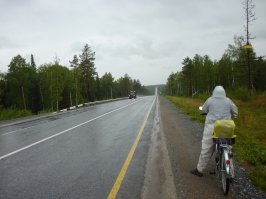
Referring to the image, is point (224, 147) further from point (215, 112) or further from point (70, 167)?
point (70, 167)

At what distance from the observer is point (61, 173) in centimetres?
707

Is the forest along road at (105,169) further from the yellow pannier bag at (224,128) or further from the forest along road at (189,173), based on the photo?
the yellow pannier bag at (224,128)

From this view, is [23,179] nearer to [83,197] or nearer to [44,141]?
[83,197]

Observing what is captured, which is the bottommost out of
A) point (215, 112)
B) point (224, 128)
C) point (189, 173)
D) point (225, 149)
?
point (189, 173)

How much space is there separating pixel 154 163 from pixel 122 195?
251cm

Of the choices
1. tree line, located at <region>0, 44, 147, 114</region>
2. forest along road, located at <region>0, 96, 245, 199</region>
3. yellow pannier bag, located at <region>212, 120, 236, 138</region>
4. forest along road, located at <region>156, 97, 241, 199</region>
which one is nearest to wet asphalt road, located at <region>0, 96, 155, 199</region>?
forest along road, located at <region>0, 96, 245, 199</region>

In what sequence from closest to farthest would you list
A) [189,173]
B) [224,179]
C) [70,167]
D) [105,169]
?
1. [224,179]
2. [189,173]
3. [105,169]
4. [70,167]

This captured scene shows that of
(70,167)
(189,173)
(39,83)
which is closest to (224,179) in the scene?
(189,173)

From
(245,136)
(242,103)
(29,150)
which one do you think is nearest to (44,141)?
(29,150)

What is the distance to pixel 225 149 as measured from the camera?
573cm

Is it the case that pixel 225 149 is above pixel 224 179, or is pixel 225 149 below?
above

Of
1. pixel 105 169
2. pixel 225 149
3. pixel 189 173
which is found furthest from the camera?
pixel 105 169

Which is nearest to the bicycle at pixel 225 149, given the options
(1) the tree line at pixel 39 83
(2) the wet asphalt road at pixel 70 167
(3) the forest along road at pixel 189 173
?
(3) the forest along road at pixel 189 173

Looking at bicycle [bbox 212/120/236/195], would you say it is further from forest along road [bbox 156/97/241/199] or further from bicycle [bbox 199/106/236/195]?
forest along road [bbox 156/97/241/199]
